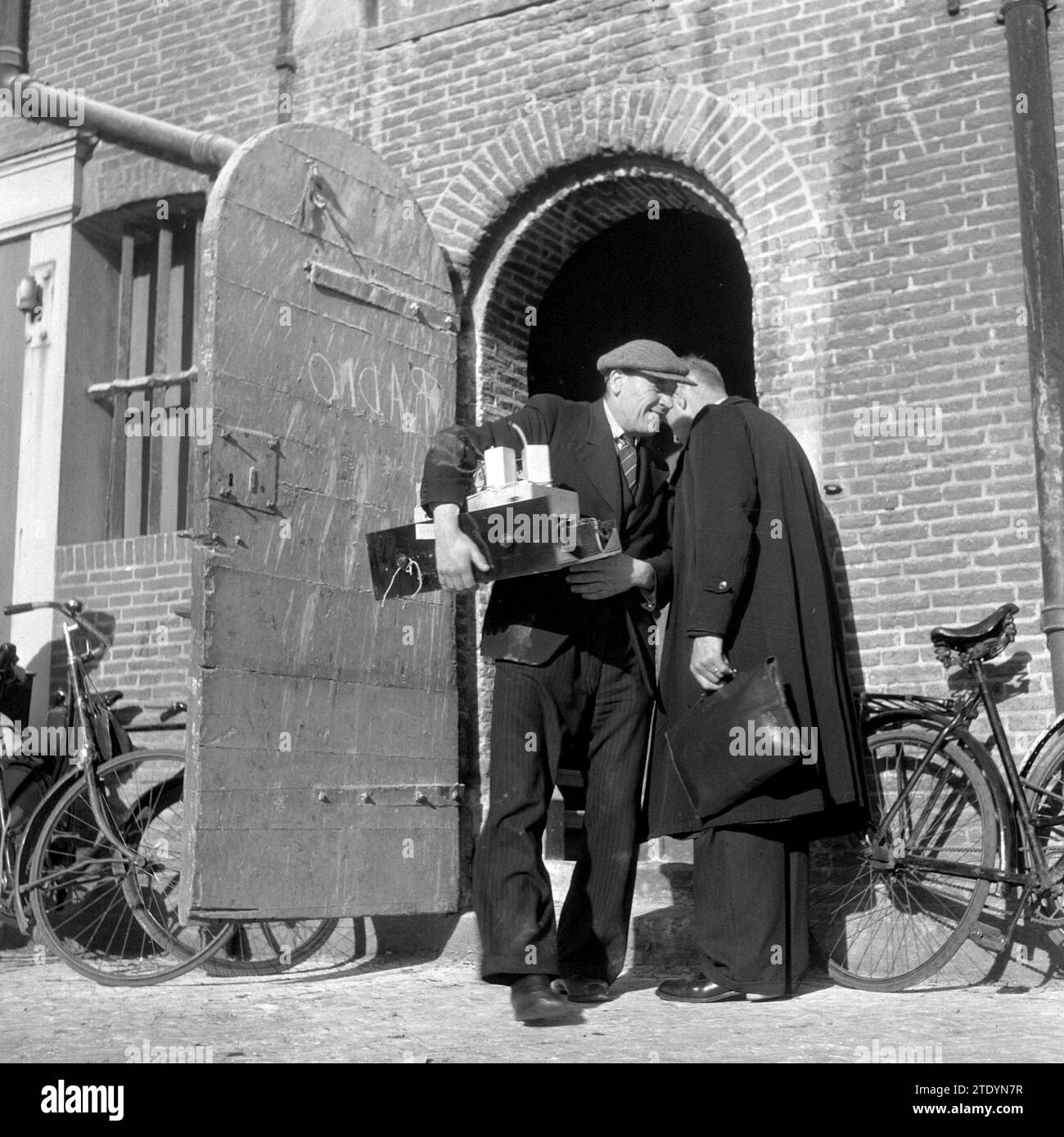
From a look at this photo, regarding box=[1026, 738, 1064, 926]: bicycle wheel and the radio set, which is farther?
A: box=[1026, 738, 1064, 926]: bicycle wheel

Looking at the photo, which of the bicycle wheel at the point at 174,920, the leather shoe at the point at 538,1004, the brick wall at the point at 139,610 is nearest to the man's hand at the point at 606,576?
the leather shoe at the point at 538,1004

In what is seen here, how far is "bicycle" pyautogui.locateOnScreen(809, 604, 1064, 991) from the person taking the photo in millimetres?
5184

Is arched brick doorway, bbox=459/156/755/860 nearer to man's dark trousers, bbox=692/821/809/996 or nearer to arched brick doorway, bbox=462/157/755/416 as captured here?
arched brick doorway, bbox=462/157/755/416

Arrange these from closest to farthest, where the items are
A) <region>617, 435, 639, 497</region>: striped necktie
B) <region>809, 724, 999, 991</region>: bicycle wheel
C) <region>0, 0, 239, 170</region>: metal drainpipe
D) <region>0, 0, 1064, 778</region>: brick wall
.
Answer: <region>617, 435, 639, 497</region>: striped necktie, <region>809, 724, 999, 991</region>: bicycle wheel, <region>0, 0, 1064, 778</region>: brick wall, <region>0, 0, 239, 170</region>: metal drainpipe

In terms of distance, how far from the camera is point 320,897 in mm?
5637

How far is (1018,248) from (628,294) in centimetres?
372

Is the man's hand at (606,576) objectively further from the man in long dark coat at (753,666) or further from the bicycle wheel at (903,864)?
the bicycle wheel at (903,864)

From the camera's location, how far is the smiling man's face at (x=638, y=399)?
503 centimetres

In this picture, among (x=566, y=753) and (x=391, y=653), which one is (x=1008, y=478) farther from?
(x=391, y=653)

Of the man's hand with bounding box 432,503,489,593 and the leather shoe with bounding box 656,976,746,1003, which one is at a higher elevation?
the man's hand with bounding box 432,503,489,593

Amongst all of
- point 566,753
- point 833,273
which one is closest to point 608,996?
point 566,753

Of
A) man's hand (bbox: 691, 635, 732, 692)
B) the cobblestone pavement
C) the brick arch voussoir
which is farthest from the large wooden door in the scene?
man's hand (bbox: 691, 635, 732, 692)

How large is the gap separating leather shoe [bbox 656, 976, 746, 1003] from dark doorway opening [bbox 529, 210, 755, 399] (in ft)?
14.6
